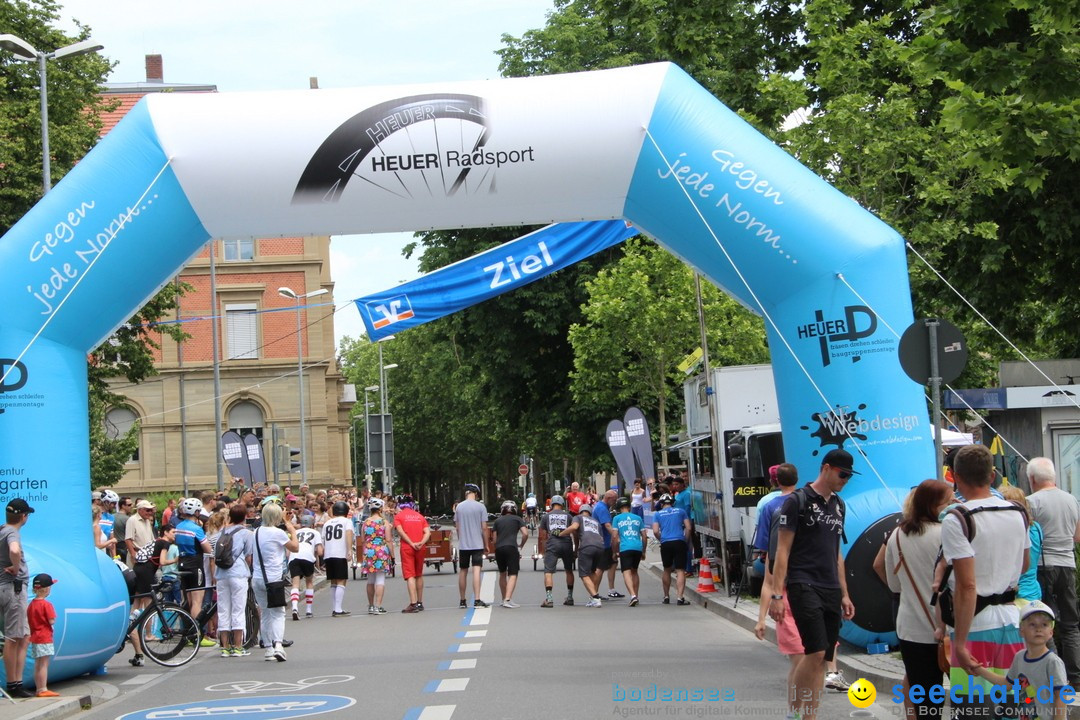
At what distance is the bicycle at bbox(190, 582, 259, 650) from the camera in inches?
671

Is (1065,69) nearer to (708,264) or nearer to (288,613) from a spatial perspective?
(708,264)

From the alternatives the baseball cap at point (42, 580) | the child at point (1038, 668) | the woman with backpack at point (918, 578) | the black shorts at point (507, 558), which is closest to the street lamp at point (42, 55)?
the black shorts at point (507, 558)

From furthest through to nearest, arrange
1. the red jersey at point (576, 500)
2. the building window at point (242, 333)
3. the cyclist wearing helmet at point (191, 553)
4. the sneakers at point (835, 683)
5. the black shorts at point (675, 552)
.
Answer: the building window at point (242, 333)
the red jersey at point (576, 500)
the black shorts at point (675, 552)
the cyclist wearing helmet at point (191, 553)
the sneakers at point (835, 683)

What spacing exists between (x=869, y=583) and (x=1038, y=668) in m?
5.74

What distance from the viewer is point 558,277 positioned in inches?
1581

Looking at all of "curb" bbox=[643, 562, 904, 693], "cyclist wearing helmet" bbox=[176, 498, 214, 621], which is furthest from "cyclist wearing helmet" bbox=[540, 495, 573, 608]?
"cyclist wearing helmet" bbox=[176, 498, 214, 621]

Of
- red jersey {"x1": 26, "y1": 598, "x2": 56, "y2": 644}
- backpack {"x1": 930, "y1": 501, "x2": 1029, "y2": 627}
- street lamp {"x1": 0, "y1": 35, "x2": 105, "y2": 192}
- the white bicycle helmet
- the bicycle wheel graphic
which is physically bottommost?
red jersey {"x1": 26, "y1": 598, "x2": 56, "y2": 644}

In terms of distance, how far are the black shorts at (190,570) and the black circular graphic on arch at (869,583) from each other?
26.3ft

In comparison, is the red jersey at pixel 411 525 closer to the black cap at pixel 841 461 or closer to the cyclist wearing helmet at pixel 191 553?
the cyclist wearing helmet at pixel 191 553

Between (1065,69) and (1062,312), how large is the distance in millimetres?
13217

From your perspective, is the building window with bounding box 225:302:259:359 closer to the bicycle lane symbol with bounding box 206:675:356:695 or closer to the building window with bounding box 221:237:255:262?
the building window with bounding box 221:237:255:262

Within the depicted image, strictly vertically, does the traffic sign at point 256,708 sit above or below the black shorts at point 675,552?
below

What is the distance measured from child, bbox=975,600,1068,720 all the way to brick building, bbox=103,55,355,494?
191ft

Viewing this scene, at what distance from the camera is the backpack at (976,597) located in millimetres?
7301
